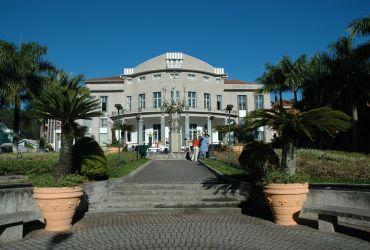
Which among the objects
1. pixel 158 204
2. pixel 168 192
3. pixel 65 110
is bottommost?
pixel 158 204

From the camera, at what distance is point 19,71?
89.7 ft

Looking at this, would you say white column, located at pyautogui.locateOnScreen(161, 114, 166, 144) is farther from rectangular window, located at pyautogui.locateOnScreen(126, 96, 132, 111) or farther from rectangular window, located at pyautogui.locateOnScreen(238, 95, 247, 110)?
rectangular window, located at pyautogui.locateOnScreen(238, 95, 247, 110)

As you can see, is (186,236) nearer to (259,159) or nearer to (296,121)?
(296,121)

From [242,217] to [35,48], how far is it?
26.7 m

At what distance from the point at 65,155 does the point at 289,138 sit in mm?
5528

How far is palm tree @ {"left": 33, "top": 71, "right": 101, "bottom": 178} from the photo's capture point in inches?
351

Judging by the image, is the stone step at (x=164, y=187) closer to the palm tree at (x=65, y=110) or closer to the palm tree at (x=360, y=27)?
the palm tree at (x=65, y=110)

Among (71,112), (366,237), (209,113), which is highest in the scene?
(209,113)

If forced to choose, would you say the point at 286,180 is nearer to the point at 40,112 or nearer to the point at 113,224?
the point at 113,224

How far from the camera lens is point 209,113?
56.0 metres

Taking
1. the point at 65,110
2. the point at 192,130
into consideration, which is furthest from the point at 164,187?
the point at 192,130

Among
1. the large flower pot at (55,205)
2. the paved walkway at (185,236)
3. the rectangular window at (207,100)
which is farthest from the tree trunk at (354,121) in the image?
the rectangular window at (207,100)

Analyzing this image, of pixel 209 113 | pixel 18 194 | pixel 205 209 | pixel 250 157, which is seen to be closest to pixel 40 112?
pixel 18 194

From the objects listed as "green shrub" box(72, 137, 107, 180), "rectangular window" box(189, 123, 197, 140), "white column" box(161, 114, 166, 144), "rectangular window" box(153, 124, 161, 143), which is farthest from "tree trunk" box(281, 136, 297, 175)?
"rectangular window" box(153, 124, 161, 143)
